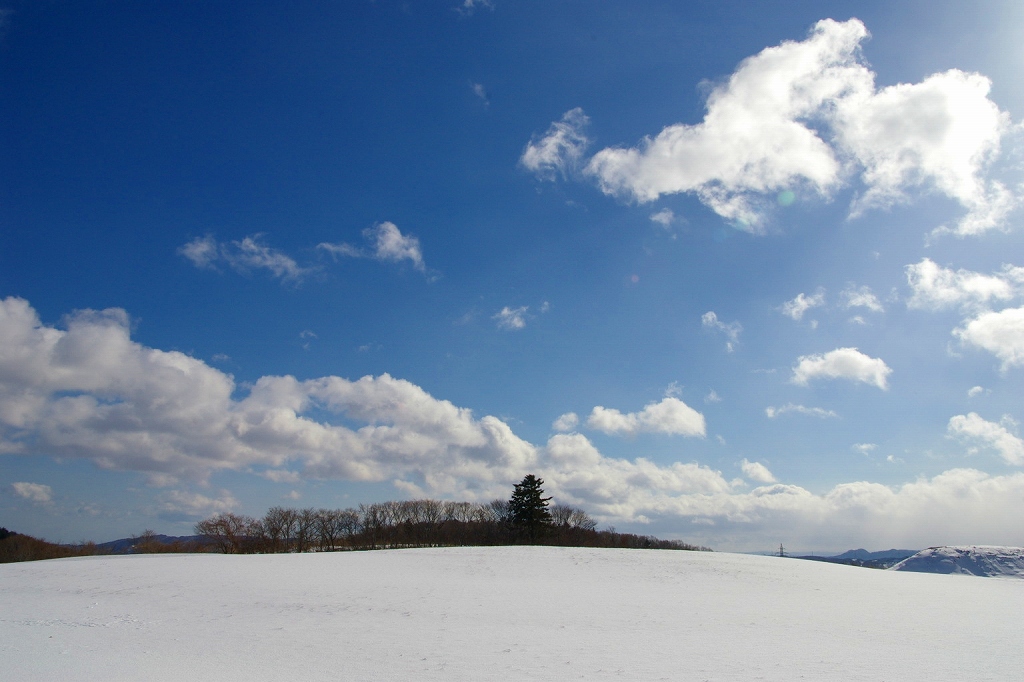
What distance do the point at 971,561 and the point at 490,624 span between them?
78636 mm

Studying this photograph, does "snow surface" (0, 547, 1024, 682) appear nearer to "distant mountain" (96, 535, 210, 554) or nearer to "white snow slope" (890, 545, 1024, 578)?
"white snow slope" (890, 545, 1024, 578)

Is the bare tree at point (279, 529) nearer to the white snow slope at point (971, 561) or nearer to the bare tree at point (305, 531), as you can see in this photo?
the bare tree at point (305, 531)

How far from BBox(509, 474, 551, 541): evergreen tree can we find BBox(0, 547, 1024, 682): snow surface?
37546mm

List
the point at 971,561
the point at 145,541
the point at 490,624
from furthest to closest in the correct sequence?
the point at 145,541
the point at 971,561
the point at 490,624

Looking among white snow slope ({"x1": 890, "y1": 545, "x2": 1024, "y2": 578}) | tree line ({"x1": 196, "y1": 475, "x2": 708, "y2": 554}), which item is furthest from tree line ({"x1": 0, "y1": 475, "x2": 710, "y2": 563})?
white snow slope ({"x1": 890, "y1": 545, "x2": 1024, "y2": 578})

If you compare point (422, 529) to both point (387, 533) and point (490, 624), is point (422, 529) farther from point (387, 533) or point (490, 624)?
point (490, 624)

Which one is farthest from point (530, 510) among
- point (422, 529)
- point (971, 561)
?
point (971, 561)

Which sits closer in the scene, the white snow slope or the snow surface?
the snow surface

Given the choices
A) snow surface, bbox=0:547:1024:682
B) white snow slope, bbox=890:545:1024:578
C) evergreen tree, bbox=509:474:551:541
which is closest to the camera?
snow surface, bbox=0:547:1024:682

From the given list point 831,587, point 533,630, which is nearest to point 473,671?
point 533,630

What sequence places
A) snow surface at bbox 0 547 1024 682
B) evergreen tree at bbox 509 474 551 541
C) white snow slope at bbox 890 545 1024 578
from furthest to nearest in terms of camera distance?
evergreen tree at bbox 509 474 551 541, white snow slope at bbox 890 545 1024 578, snow surface at bbox 0 547 1024 682

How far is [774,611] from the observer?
25.3 m

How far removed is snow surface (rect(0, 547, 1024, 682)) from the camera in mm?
14359

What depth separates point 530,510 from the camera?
77000mm
